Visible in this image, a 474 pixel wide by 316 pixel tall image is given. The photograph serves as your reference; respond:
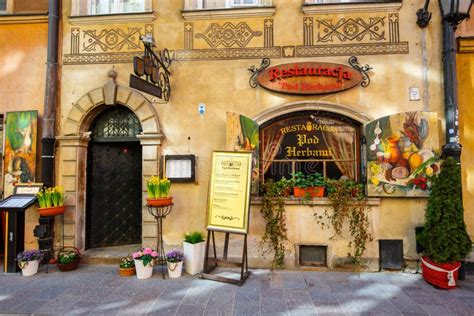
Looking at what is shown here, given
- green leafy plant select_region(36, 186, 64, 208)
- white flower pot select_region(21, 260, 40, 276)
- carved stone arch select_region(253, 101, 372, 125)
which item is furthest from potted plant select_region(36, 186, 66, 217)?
carved stone arch select_region(253, 101, 372, 125)

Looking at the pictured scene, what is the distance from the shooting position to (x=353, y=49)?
18.6 feet

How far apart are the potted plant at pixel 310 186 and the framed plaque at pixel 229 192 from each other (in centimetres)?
122

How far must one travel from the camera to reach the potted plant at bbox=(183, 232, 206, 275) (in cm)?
514

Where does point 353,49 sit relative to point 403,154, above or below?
above

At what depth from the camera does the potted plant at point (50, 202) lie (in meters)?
5.34

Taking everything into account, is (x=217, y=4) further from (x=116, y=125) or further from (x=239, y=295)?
(x=239, y=295)

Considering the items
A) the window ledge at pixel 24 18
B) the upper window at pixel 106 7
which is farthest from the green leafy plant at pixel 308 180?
the window ledge at pixel 24 18

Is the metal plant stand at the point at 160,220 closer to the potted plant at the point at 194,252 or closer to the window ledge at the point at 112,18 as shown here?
the potted plant at the point at 194,252

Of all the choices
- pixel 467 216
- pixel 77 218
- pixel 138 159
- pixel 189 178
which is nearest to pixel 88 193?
pixel 77 218

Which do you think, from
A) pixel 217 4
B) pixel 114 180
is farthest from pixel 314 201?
pixel 217 4

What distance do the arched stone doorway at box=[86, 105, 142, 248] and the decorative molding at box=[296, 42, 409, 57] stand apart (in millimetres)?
3655

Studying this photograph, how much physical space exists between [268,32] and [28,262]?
5973 millimetres

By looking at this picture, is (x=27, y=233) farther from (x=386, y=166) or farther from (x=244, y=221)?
(x=386, y=166)

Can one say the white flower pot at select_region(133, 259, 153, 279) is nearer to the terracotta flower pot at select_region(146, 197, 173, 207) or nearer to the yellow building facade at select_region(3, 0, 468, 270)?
the yellow building facade at select_region(3, 0, 468, 270)
